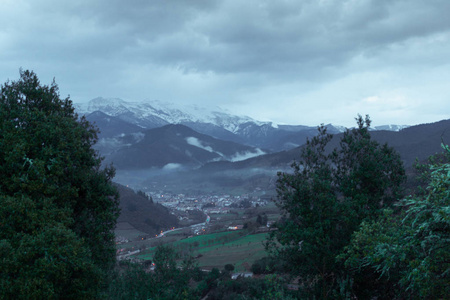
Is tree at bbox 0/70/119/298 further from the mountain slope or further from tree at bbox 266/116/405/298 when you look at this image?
the mountain slope

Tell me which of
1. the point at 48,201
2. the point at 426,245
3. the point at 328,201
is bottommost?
the point at 426,245

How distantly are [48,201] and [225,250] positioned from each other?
47.2 m

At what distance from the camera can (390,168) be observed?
13.4 metres

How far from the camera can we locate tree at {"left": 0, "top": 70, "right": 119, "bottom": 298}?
8.51 m

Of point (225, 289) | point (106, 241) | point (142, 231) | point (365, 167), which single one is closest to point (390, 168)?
point (365, 167)

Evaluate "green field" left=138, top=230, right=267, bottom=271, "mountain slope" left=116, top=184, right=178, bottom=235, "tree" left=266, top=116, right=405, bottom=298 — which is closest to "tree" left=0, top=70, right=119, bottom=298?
"tree" left=266, top=116, right=405, bottom=298

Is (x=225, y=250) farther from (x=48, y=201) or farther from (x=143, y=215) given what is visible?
(x=143, y=215)

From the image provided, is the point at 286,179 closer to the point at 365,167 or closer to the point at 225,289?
the point at 365,167

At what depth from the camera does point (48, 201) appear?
32.0 ft

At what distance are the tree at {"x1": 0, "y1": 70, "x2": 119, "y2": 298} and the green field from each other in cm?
A: 2633

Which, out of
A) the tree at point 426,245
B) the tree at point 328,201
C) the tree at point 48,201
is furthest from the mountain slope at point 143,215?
the tree at point 426,245

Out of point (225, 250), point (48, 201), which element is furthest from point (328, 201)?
point (225, 250)

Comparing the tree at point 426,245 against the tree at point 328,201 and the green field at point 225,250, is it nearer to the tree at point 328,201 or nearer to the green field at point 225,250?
the tree at point 328,201

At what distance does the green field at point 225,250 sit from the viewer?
143 ft
